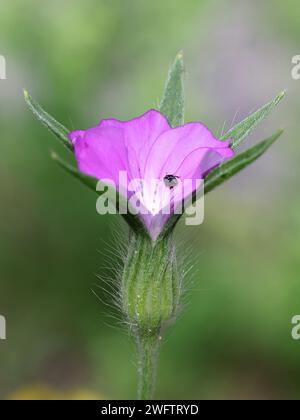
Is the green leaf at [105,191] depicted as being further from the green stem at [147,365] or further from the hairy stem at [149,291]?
the green stem at [147,365]

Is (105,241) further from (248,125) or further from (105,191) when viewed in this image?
(105,191)

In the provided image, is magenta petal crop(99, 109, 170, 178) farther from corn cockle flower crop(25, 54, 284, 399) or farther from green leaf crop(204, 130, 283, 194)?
green leaf crop(204, 130, 283, 194)

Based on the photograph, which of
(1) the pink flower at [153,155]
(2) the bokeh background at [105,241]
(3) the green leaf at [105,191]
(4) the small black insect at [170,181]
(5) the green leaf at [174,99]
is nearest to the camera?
(3) the green leaf at [105,191]

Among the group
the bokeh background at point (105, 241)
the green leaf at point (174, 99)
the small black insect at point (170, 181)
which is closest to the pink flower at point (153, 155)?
the small black insect at point (170, 181)

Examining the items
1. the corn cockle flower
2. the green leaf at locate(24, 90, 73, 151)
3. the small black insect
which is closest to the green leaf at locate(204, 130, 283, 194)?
the corn cockle flower

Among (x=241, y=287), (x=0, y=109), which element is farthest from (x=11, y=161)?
(x=241, y=287)
